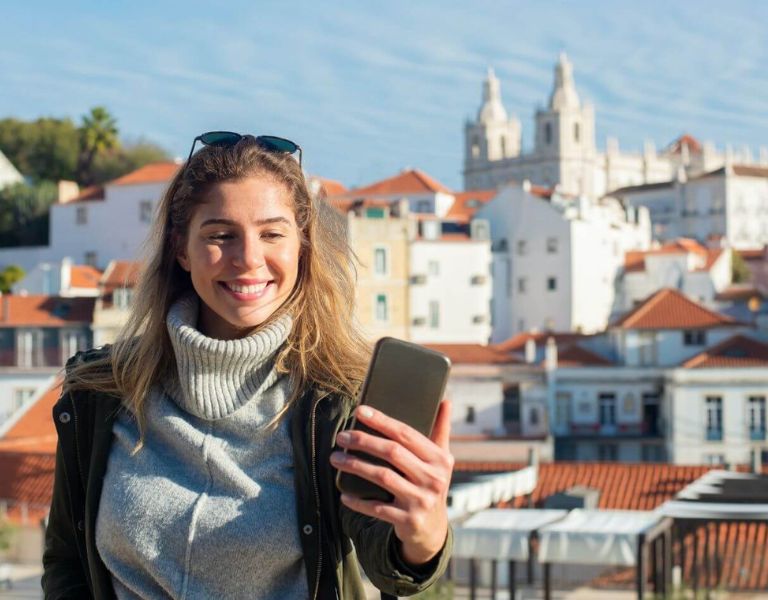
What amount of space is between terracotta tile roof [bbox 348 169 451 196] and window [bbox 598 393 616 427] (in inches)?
1005

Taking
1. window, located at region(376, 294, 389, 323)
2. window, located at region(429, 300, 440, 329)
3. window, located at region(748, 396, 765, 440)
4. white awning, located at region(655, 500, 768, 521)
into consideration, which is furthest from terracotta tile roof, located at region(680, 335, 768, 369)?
white awning, located at region(655, 500, 768, 521)

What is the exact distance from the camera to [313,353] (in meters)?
2.55

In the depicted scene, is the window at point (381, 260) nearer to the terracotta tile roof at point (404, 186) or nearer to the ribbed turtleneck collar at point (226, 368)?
the terracotta tile roof at point (404, 186)

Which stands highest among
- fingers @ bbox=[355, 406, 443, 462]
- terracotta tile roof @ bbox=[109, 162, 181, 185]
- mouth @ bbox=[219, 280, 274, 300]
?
terracotta tile roof @ bbox=[109, 162, 181, 185]

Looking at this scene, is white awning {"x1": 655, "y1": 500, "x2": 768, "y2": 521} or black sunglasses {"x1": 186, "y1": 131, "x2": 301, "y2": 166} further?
white awning {"x1": 655, "y1": 500, "x2": 768, "y2": 521}

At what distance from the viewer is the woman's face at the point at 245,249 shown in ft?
8.38

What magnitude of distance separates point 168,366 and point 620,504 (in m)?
26.3

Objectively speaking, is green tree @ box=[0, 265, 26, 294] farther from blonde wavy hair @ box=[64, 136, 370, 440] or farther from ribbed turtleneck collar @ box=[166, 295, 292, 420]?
ribbed turtleneck collar @ box=[166, 295, 292, 420]

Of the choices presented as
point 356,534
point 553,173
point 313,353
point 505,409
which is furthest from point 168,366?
point 553,173

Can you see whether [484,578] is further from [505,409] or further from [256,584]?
[256,584]

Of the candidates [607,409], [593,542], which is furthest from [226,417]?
[607,409]

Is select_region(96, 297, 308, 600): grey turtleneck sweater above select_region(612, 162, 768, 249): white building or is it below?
below

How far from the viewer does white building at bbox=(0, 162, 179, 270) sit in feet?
204

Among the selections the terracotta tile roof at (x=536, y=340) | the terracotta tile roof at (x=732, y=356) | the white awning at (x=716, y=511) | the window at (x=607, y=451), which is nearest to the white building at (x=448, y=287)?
the terracotta tile roof at (x=536, y=340)
